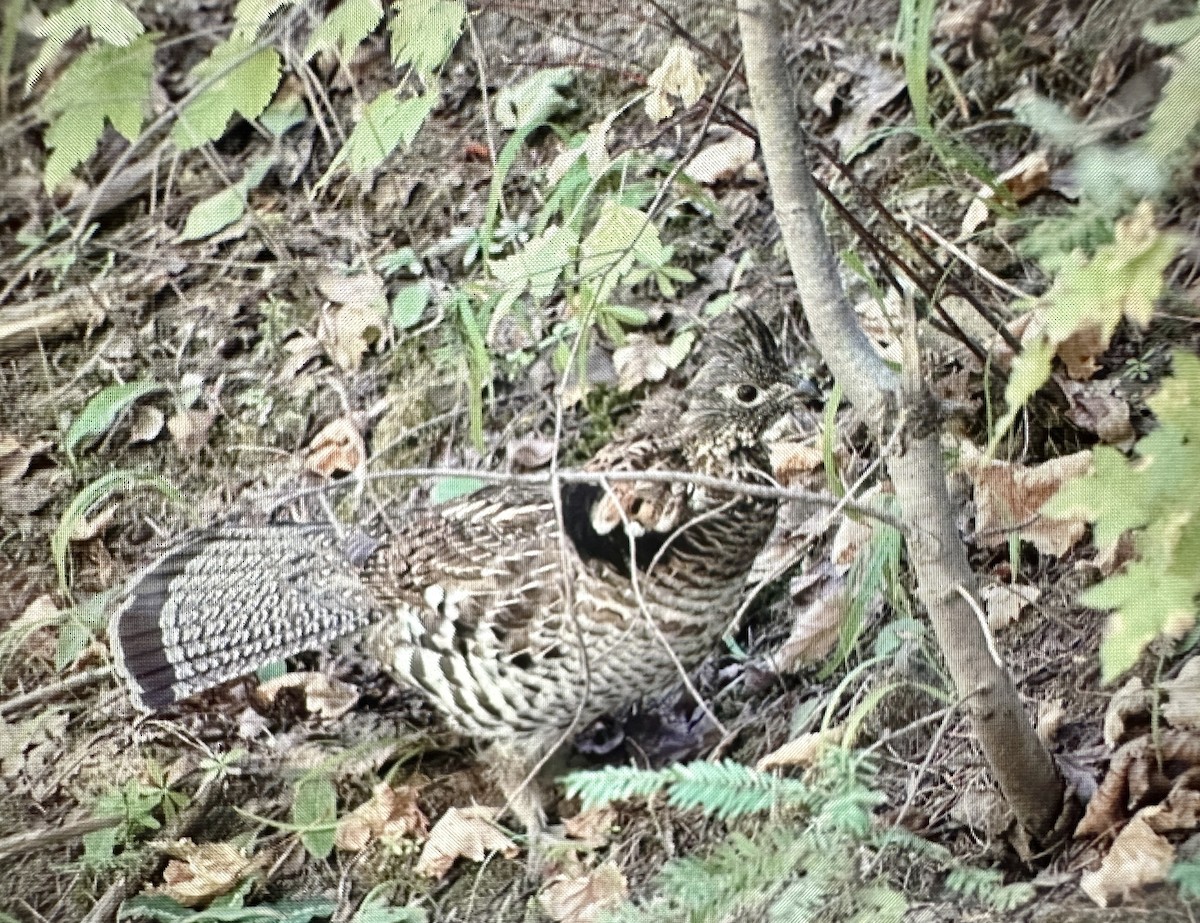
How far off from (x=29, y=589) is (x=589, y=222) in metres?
0.67

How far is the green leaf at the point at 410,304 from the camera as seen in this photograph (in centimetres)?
116

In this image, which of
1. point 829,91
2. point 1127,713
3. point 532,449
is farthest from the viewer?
point 532,449

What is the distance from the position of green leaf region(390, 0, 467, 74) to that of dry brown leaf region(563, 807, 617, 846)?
680 mm

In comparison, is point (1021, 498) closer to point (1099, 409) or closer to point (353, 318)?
point (1099, 409)

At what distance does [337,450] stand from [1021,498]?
2.03ft

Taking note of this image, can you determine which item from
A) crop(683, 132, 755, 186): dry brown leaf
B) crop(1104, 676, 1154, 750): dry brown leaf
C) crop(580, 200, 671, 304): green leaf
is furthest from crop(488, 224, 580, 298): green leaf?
crop(1104, 676, 1154, 750): dry brown leaf

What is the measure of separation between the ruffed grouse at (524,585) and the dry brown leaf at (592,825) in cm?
4

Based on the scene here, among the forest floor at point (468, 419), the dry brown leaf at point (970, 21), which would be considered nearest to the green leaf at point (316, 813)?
the forest floor at point (468, 419)

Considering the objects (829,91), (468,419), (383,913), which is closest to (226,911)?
(383,913)

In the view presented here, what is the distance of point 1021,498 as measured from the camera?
3.17ft

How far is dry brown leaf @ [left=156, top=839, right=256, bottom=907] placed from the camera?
120 centimetres

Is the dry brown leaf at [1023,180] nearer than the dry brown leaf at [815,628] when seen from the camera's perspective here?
Yes

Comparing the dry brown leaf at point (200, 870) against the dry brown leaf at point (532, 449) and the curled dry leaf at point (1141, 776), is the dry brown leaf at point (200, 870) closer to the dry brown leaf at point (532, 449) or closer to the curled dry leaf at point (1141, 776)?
the dry brown leaf at point (532, 449)

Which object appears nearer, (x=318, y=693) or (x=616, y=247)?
(x=616, y=247)
